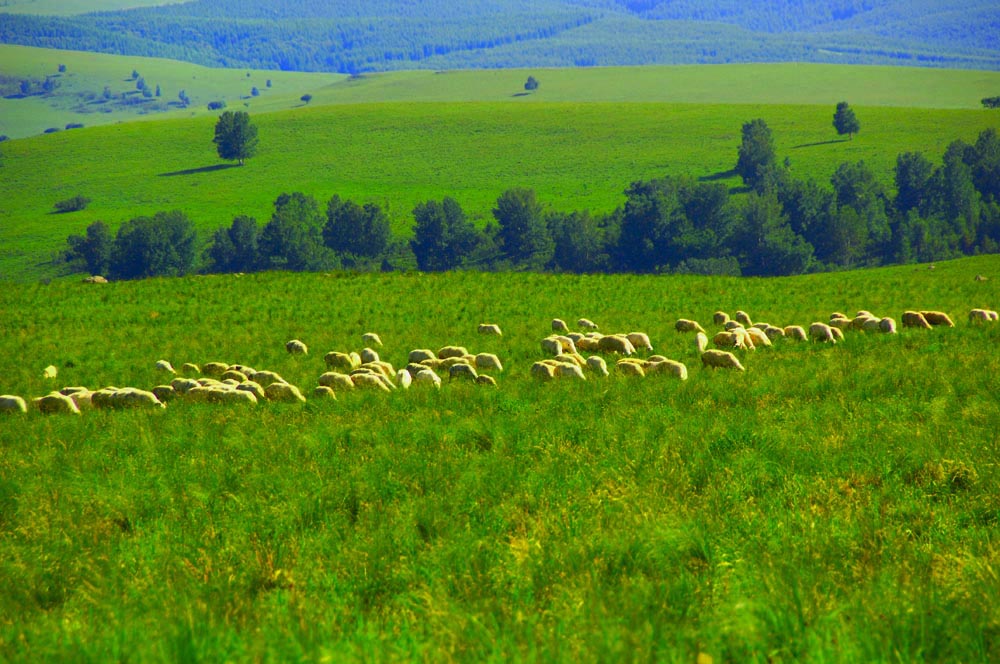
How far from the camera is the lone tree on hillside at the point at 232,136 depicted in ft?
546

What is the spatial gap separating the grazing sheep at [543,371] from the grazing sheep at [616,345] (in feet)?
12.2

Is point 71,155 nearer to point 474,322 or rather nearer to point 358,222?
point 358,222

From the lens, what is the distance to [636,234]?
421 feet

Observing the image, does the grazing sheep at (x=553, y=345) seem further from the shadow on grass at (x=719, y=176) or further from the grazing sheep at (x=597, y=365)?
the shadow on grass at (x=719, y=176)

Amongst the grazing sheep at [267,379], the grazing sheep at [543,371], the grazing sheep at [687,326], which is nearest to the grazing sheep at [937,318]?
the grazing sheep at [687,326]

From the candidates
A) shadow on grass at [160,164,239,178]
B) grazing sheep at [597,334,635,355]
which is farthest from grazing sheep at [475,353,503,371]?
shadow on grass at [160,164,239,178]

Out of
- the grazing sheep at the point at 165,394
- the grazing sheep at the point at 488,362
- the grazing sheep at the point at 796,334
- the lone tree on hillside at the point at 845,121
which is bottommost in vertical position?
the grazing sheep at the point at 796,334

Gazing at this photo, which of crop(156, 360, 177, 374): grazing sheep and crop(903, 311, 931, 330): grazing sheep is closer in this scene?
crop(156, 360, 177, 374): grazing sheep

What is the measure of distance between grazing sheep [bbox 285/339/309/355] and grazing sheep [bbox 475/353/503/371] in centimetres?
540

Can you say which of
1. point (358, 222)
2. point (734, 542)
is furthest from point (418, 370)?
point (358, 222)

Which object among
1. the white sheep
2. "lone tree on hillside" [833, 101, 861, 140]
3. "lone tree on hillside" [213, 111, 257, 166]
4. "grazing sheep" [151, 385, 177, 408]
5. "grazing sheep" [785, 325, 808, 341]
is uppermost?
"lone tree on hillside" [213, 111, 257, 166]

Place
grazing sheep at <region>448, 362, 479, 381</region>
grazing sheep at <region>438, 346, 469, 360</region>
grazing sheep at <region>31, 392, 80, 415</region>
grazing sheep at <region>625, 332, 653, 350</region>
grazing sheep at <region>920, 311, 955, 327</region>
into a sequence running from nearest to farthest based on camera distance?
grazing sheep at <region>31, 392, 80, 415</region> → grazing sheep at <region>448, 362, 479, 381</region> → grazing sheep at <region>438, 346, 469, 360</region> → grazing sheep at <region>625, 332, 653, 350</region> → grazing sheep at <region>920, 311, 955, 327</region>

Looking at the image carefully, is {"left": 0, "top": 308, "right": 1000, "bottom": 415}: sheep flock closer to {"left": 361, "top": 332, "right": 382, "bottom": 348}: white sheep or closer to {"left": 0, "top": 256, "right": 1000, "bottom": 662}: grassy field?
{"left": 361, "top": 332, "right": 382, "bottom": 348}: white sheep

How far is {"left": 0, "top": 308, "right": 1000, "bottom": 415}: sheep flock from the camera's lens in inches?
572
